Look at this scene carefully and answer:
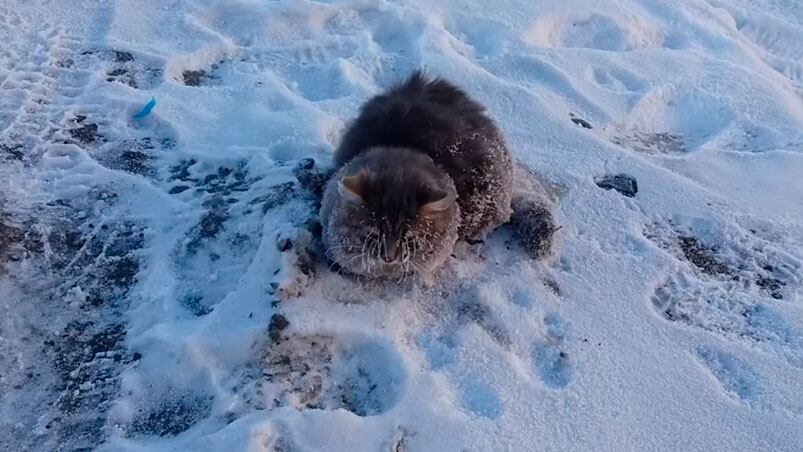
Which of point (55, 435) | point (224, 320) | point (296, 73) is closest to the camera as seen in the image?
point (55, 435)

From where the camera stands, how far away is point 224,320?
283cm

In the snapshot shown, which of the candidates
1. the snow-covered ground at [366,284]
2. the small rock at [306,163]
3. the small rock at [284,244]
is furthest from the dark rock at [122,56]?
the small rock at [284,244]

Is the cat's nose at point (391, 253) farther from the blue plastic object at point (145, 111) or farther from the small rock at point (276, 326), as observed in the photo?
the blue plastic object at point (145, 111)

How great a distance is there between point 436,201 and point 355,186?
0.32 metres

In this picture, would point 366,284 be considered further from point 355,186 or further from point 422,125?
point 422,125

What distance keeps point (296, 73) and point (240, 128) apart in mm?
672

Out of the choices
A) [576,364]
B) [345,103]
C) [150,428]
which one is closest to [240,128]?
[345,103]

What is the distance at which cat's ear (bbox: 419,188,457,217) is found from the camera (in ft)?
8.95

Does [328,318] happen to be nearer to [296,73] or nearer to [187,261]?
[187,261]

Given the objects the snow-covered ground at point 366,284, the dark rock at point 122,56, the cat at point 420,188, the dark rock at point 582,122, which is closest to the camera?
the snow-covered ground at point 366,284

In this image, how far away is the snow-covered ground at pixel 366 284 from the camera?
266 cm

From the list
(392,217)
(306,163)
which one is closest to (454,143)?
(392,217)

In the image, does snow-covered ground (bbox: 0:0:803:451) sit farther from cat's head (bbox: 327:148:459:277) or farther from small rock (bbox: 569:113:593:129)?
cat's head (bbox: 327:148:459:277)

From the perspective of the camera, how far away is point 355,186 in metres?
2.73
